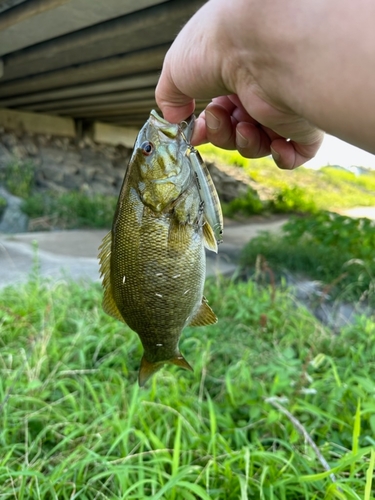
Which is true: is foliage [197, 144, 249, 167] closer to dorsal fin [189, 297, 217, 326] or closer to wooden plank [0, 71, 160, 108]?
wooden plank [0, 71, 160, 108]

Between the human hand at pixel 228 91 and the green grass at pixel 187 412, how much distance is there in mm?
1153

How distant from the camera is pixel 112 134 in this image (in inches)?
572

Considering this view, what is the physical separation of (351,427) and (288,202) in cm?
1159

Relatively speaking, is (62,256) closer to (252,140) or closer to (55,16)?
(55,16)

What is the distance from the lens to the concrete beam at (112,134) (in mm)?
13953

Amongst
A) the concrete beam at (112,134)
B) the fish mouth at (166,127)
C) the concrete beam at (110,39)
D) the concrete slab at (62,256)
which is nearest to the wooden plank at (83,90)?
the concrete beam at (110,39)

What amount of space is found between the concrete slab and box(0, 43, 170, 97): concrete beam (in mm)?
2753

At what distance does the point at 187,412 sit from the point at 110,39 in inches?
187

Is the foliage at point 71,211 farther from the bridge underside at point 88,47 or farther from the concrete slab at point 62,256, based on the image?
the bridge underside at point 88,47

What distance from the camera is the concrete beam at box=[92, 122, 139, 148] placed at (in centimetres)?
1395

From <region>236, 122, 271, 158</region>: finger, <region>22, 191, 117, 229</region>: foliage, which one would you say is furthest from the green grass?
<region>22, 191, 117, 229</region>: foliage

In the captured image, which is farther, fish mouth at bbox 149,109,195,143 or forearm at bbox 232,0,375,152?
fish mouth at bbox 149,109,195,143

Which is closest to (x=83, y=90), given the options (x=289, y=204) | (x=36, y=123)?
(x=36, y=123)

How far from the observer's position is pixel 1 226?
8.82m
